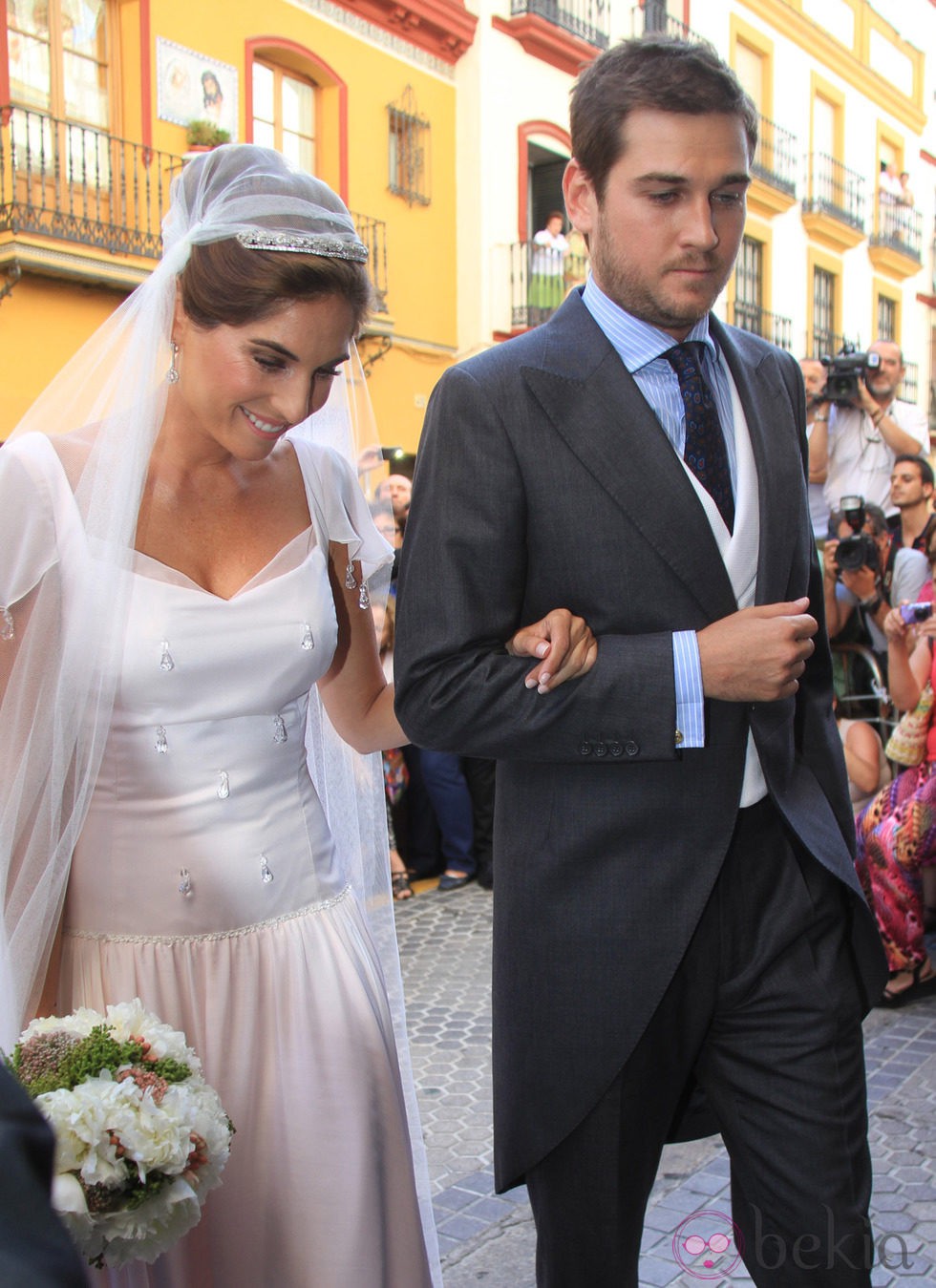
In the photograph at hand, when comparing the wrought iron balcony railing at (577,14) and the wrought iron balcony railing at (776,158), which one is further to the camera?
the wrought iron balcony railing at (776,158)

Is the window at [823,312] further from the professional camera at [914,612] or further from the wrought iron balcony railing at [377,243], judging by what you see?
the professional camera at [914,612]

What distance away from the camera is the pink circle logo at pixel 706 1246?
2.93 m

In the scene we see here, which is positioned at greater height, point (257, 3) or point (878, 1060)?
point (257, 3)

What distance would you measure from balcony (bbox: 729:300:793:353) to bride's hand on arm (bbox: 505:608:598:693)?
59.1 feet

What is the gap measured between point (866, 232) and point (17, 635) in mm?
23905

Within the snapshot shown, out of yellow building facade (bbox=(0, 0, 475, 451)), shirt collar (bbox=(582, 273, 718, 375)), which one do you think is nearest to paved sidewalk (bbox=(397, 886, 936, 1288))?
shirt collar (bbox=(582, 273, 718, 375))

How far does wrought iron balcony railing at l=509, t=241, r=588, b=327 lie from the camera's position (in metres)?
14.8

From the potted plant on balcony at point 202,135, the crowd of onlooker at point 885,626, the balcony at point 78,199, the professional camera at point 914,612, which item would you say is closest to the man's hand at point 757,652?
the crowd of onlooker at point 885,626

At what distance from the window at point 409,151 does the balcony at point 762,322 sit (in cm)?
636

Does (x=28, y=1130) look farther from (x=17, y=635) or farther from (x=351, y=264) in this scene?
(x=351, y=264)

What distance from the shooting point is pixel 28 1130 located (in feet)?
2.02

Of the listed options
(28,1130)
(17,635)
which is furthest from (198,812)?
(28,1130)

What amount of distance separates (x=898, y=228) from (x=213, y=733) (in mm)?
25141

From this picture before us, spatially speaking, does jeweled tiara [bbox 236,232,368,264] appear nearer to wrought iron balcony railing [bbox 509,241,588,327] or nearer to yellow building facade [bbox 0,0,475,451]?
yellow building facade [bbox 0,0,475,451]
